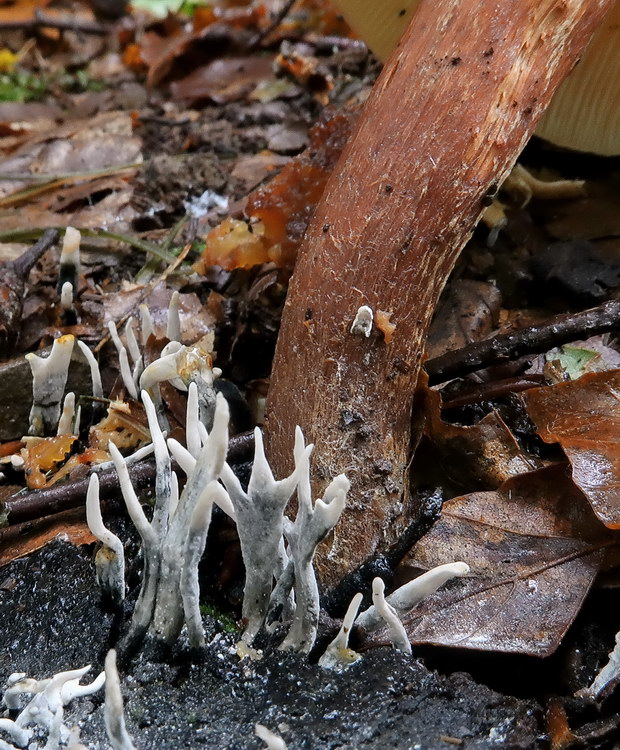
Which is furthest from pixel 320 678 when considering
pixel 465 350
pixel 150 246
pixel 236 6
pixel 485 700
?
pixel 236 6

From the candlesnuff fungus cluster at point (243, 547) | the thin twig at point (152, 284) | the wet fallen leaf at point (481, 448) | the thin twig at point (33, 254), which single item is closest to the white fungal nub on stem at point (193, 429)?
the candlesnuff fungus cluster at point (243, 547)

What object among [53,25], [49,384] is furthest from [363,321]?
[53,25]

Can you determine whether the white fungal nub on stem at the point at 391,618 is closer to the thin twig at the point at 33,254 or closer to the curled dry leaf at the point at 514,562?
the curled dry leaf at the point at 514,562

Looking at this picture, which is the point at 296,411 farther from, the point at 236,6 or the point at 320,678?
the point at 236,6

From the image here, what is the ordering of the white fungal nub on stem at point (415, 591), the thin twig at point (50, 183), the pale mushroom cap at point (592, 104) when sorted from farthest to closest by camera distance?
1. the thin twig at point (50, 183)
2. the pale mushroom cap at point (592, 104)
3. the white fungal nub on stem at point (415, 591)

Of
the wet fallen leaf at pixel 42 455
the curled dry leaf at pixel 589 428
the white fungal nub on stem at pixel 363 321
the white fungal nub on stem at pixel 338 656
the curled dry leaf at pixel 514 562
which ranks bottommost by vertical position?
the wet fallen leaf at pixel 42 455

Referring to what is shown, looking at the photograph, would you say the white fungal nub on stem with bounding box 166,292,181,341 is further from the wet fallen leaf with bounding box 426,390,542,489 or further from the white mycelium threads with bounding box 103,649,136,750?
the white mycelium threads with bounding box 103,649,136,750
